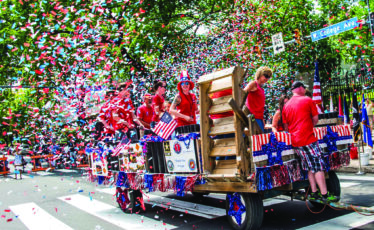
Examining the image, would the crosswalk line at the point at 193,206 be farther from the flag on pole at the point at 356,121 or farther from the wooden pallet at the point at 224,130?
the flag on pole at the point at 356,121

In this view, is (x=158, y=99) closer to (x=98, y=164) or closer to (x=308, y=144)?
(x=98, y=164)

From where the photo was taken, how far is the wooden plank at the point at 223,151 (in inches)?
205

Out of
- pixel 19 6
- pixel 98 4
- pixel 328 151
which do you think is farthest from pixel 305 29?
pixel 328 151

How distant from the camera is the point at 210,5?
57.5 ft

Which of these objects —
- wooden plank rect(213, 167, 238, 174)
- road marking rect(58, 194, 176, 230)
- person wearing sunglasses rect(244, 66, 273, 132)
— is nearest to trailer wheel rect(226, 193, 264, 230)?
wooden plank rect(213, 167, 238, 174)

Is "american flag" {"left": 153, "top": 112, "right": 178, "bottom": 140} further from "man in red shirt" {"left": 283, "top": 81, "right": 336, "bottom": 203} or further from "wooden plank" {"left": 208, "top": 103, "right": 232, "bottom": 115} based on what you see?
"man in red shirt" {"left": 283, "top": 81, "right": 336, "bottom": 203}

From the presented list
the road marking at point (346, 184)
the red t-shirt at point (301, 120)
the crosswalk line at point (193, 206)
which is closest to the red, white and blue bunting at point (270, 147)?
the red t-shirt at point (301, 120)

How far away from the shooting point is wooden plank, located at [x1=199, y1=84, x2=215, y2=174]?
5363mm

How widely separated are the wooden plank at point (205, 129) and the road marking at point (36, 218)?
10.0 ft

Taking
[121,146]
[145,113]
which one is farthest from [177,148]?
[145,113]

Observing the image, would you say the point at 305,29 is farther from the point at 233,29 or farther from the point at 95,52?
the point at 95,52

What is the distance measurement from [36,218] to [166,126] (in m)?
3.91

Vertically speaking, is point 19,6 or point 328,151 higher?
point 19,6

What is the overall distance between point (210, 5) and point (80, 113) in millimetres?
Answer: 11782
